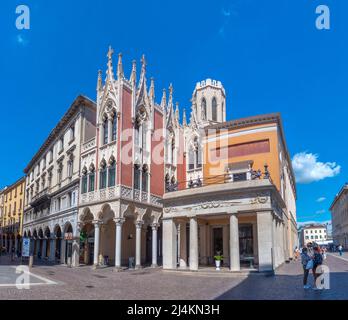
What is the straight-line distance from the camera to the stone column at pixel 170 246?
2333 centimetres

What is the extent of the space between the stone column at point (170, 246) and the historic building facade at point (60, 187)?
10.4 metres

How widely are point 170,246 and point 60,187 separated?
18657 mm

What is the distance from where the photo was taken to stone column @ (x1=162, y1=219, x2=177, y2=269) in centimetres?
2333

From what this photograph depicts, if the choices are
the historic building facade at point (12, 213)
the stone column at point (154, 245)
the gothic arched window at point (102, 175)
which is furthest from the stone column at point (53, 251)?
the historic building facade at point (12, 213)

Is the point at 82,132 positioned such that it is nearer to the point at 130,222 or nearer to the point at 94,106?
the point at 94,106

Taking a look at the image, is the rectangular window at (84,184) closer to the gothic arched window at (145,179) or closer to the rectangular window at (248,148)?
the gothic arched window at (145,179)

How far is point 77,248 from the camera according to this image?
31.0m

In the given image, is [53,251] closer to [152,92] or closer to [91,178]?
[91,178]

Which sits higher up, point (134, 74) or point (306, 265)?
point (134, 74)

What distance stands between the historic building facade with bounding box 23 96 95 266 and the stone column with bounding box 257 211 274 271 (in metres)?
17.3

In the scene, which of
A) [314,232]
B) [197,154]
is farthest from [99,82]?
[314,232]

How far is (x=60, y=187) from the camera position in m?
37.5

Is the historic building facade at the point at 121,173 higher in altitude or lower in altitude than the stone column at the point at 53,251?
higher

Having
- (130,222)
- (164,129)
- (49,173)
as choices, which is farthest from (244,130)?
(49,173)
